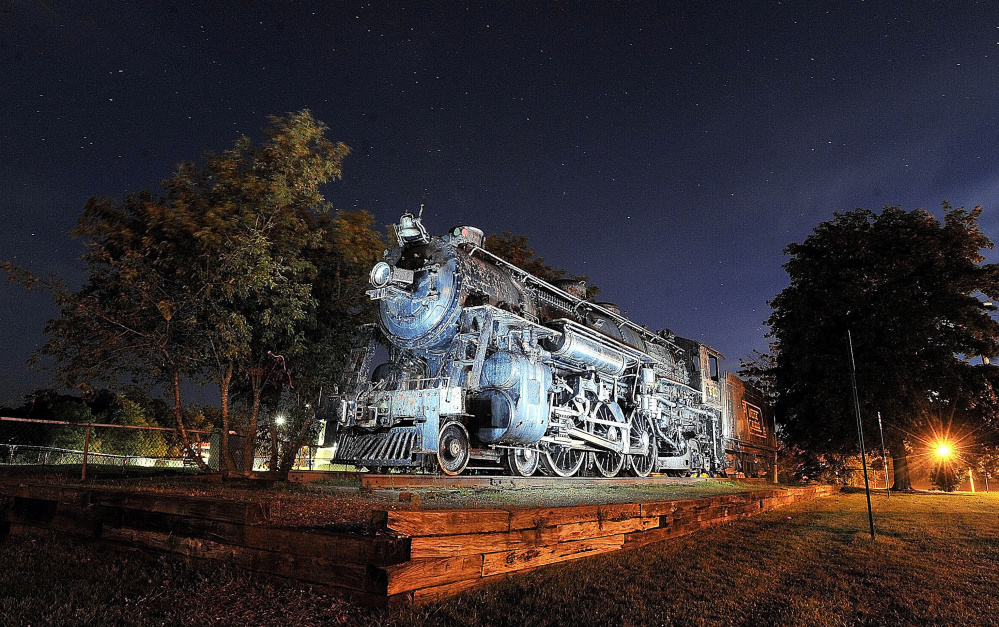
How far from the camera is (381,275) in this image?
32.9 ft

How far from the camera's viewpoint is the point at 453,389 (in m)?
8.80

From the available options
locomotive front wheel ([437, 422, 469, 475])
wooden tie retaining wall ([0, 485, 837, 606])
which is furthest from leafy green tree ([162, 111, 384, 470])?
wooden tie retaining wall ([0, 485, 837, 606])

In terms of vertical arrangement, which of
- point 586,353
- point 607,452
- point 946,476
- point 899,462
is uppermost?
point 586,353

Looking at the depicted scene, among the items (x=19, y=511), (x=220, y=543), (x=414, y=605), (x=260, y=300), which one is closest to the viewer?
(x=414, y=605)

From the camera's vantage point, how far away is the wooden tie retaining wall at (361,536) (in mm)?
3459

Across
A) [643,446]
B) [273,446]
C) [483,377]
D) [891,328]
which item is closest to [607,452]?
[643,446]

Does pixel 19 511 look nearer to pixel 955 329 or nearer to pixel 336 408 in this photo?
pixel 336 408

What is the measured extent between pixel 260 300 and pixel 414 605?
821 centimetres

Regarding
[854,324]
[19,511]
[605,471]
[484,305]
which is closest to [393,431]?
[484,305]

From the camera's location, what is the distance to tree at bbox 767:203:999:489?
18750 mm

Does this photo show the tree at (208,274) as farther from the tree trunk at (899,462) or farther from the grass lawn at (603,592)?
the tree trunk at (899,462)

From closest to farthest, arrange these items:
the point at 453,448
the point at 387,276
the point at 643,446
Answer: the point at 453,448
the point at 387,276
the point at 643,446

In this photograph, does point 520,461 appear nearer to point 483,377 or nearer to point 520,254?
point 483,377

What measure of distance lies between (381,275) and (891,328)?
684 inches
